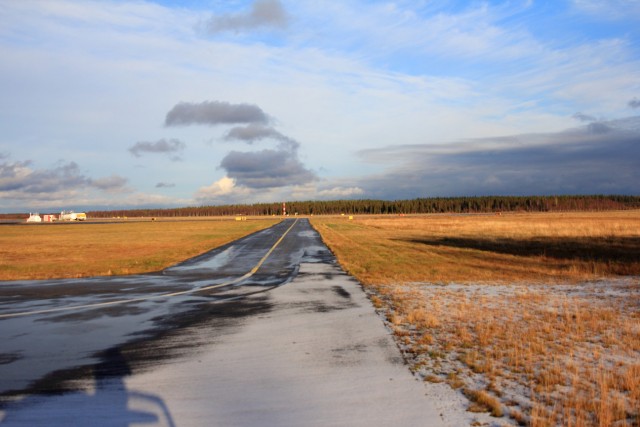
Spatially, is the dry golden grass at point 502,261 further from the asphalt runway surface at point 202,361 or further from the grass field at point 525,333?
the asphalt runway surface at point 202,361

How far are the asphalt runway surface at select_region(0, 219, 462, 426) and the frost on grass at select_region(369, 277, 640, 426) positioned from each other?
25.0 inches

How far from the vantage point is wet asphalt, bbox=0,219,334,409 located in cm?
765

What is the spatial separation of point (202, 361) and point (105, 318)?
482 cm

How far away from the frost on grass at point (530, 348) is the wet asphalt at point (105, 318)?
4.24m

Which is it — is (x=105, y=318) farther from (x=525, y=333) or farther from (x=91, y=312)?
(x=525, y=333)

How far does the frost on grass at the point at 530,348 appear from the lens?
588cm

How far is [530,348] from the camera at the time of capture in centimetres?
831

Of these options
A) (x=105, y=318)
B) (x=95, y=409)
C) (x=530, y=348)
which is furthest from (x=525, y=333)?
(x=105, y=318)

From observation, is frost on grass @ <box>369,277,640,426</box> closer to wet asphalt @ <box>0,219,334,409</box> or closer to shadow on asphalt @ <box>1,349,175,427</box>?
shadow on asphalt @ <box>1,349,175,427</box>

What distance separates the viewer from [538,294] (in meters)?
14.3

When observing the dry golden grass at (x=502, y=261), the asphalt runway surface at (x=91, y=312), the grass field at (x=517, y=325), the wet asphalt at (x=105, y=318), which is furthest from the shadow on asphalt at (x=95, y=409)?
the dry golden grass at (x=502, y=261)

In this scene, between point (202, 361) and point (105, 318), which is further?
point (105, 318)

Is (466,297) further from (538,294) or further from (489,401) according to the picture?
(489,401)

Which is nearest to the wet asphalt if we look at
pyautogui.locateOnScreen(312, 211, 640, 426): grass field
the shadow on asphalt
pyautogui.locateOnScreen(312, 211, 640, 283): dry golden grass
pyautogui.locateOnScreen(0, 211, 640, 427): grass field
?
the shadow on asphalt
